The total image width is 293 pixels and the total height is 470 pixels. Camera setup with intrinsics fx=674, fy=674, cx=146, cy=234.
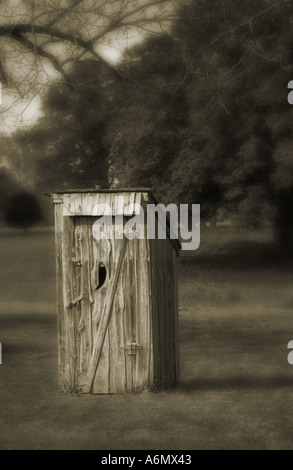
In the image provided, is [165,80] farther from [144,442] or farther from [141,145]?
[144,442]

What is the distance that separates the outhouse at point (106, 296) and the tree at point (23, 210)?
111ft

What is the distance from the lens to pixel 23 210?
42438 millimetres

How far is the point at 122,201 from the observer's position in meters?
7.80

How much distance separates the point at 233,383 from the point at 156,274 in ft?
6.59

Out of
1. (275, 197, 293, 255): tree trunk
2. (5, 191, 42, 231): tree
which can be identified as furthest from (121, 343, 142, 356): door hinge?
(5, 191, 42, 231): tree

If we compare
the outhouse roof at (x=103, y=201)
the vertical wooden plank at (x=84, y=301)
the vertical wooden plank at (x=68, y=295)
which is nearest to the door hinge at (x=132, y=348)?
the vertical wooden plank at (x=84, y=301)

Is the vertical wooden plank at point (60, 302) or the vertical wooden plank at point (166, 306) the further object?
the vertical wooden plank at point (166, 306)

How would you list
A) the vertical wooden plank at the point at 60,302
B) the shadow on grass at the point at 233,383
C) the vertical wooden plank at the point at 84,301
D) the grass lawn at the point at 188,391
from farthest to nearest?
the shadow on grass at the point at 233,383 → the vertical wooden plank at the point at 60,302 → the vertical wooden plank at the point at 84,301 → the grass lawn at the point at 188,391

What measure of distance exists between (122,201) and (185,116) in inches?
726

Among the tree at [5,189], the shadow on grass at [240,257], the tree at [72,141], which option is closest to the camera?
the shadow on grass at [240,257]

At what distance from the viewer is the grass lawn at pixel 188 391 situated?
6590 mm

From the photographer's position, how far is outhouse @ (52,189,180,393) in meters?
7.79

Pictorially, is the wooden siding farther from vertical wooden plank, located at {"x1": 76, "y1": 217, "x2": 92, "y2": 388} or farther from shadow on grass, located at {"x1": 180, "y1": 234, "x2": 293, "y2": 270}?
shadow on grass, located at {"x1": 180, "y1": 234, "x2": 293, "y2": 270}

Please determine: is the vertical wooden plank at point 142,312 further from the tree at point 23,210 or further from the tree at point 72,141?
the tree at point 23,210
